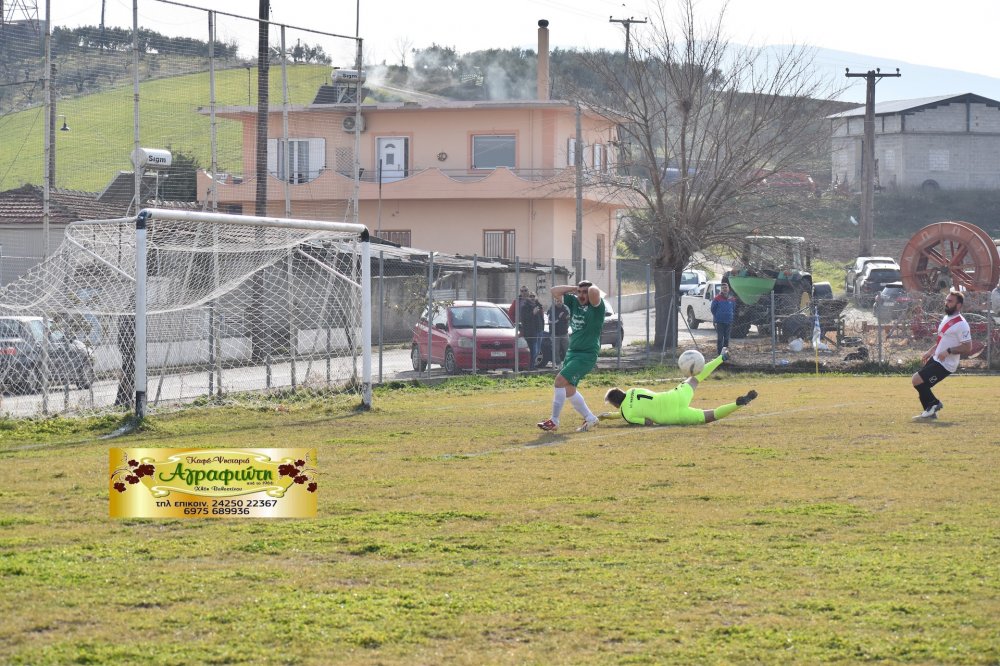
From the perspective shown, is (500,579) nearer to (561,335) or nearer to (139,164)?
(139,164)

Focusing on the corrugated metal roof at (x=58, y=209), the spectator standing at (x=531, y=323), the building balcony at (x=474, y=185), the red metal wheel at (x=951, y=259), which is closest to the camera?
the spectator standing at (x=531, y=323)

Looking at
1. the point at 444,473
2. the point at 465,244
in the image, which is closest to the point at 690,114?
the point at 465,244

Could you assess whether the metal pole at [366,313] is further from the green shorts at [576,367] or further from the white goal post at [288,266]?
the green shorts at [576,367]

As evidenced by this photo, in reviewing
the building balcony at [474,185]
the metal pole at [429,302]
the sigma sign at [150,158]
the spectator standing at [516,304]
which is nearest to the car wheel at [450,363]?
the spectator standing at [516,304]

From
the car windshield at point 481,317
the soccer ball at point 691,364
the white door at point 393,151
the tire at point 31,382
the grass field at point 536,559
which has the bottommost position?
the grass field at point 536,559

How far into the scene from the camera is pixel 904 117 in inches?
3049

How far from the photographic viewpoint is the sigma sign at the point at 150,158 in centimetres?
2430

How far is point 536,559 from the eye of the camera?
25.8ft

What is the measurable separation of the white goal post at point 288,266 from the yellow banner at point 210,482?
329 inches

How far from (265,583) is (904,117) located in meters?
76.5

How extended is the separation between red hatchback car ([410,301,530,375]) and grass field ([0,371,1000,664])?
12.4 metres

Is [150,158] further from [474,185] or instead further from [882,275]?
[882,275]

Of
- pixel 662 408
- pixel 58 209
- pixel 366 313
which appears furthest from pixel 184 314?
pixel 58 209

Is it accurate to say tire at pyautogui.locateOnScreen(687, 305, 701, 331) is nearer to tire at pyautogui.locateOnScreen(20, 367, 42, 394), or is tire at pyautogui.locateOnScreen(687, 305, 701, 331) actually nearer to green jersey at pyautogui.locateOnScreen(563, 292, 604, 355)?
green jersey at pyautogui.locateOnScreen(563, 292, 604, 355)
